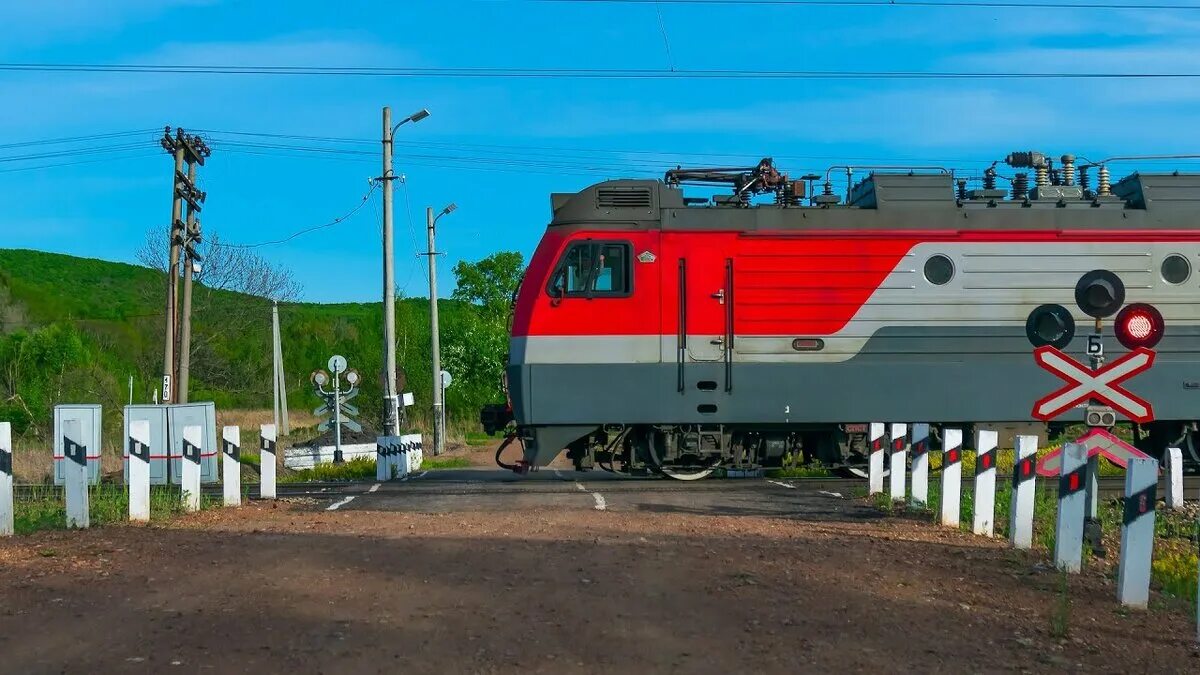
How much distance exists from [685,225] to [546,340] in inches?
98.3

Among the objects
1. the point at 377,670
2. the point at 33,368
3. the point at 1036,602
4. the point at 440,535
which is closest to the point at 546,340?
the point at 440,535

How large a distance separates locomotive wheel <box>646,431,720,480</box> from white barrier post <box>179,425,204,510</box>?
6463 millimetres

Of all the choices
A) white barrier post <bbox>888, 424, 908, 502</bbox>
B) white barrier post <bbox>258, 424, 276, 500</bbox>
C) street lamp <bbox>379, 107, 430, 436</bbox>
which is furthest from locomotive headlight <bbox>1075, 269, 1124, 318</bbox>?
street lamp <bbox>379, 107, 430, 436</bbox>

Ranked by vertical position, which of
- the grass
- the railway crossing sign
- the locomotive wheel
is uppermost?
the railway crossing sign

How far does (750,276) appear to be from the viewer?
17.4 m

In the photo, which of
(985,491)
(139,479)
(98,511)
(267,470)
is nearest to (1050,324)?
(985,491)

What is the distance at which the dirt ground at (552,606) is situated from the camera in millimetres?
6094

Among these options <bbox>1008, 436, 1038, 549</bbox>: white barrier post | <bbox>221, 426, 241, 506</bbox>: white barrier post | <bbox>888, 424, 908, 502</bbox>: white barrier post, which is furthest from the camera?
<bbox>221, 426, 241, 506</bbox>: white barrier post

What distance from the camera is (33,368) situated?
50219mm

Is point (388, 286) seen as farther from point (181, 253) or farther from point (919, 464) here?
point (919, 464)

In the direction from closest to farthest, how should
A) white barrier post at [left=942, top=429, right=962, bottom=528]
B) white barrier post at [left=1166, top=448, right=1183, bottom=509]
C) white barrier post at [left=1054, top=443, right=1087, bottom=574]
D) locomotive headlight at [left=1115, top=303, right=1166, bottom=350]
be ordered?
white barrier post at [left=1054, top=443, right=1087, bottom=574] → locomotive headlight at [left=1115, top=303, right=1166, bottom=350] → white barrier post at [left=942, top=429, right=962, bottom=528] → white barrier post at [left=1166, top=448, right=1183, bottom=509]

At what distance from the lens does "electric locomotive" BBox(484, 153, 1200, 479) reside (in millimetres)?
17219

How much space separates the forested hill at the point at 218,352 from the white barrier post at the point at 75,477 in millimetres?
33279

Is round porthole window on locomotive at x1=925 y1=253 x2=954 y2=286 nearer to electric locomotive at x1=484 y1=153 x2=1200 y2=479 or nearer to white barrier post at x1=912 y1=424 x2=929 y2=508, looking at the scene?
electric locomotive at x1=484 y1=153 x2=1200 y2=479
